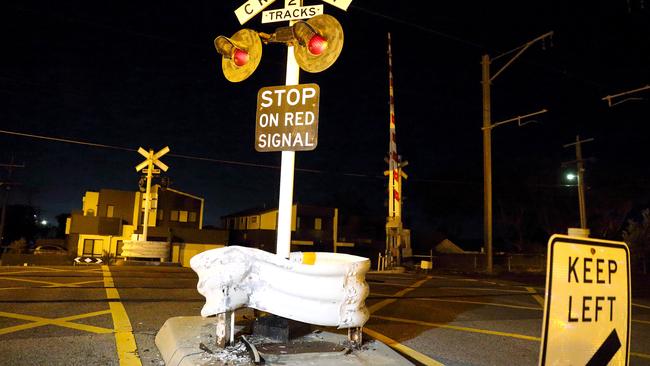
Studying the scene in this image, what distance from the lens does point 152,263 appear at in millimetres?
17172

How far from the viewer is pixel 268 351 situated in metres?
4.04

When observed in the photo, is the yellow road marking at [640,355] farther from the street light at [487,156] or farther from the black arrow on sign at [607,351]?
the street light at [487,156]

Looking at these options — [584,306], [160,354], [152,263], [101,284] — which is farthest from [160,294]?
[152,263]

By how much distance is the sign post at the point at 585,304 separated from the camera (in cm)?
224

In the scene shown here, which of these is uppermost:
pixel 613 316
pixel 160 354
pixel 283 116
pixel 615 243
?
pixel 283 116

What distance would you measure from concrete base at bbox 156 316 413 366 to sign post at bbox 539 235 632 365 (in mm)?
1855

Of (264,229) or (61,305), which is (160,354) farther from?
(264,229)

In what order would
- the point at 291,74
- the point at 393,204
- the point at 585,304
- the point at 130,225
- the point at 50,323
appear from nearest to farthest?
the point at 585,304 → the point at 291,74 → the point at 50,323 → the point at 393,204 → the point at 130,225

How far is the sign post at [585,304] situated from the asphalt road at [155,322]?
2.38 m

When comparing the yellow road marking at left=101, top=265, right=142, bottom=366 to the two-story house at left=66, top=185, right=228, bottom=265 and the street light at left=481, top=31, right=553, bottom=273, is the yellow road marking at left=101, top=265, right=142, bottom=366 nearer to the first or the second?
the street light at left=481, top=31, right=553, bottom=273

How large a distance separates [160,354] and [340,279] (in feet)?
6.28

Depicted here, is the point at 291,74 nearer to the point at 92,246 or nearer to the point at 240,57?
the point at 240,57

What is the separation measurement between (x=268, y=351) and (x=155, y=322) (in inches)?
91.4

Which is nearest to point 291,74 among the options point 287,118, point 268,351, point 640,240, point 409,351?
point 287,118
